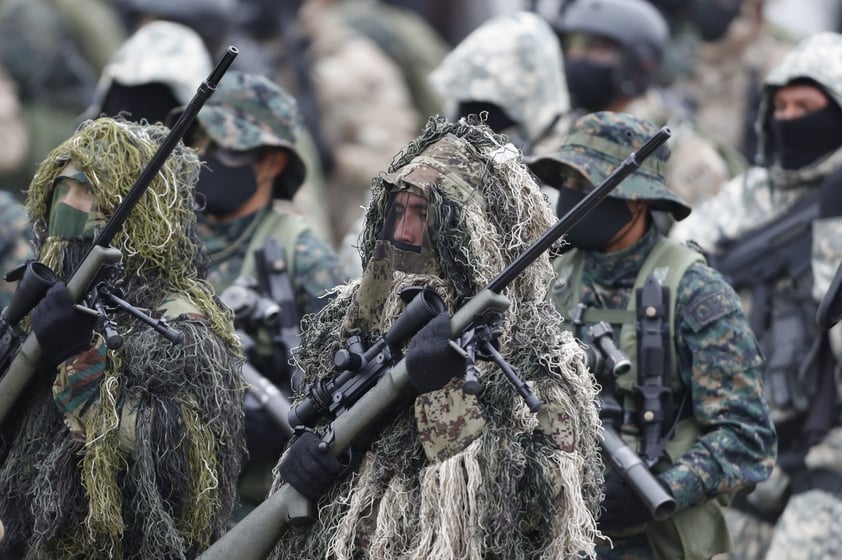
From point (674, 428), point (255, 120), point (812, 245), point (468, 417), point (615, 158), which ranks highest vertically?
point (255, 120)

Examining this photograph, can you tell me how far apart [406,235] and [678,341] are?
4.90ft

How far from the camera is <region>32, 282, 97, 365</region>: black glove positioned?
17.6ft

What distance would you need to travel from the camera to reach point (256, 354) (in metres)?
7.11

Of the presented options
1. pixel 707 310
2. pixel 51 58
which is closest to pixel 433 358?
pixel 707 310

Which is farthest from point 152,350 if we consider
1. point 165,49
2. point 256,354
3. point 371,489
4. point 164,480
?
point 165,49

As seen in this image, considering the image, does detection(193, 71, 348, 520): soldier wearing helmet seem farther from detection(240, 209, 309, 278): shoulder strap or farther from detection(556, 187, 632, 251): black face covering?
detection(556, 187, 632, 251): black face covering

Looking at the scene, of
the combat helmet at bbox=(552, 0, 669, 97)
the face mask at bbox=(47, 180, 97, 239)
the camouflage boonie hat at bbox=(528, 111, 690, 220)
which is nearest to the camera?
the face mask at bbox=(47, 180, 97, 239)

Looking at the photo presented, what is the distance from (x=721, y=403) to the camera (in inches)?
245

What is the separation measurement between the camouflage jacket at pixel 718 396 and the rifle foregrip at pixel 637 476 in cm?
8

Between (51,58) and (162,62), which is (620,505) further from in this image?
(51,58)

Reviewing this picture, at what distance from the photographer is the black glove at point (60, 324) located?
17.6 ft

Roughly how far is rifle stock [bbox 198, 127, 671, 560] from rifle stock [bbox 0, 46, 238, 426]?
76cm

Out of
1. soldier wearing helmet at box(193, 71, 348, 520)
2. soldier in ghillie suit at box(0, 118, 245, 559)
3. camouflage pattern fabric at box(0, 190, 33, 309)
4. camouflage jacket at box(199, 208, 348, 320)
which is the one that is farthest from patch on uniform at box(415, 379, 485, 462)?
camouflage pattern fabric at box(0, 190, 33, 309)

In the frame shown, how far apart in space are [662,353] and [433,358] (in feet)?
5.03
